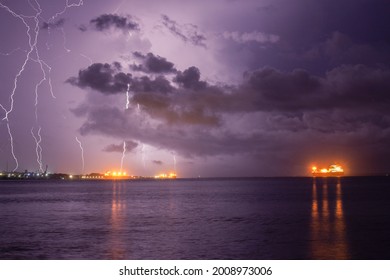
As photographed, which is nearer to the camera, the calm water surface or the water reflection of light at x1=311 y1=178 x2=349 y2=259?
the water reflection of light at x1=311 y1=178 x2=349 y2=259

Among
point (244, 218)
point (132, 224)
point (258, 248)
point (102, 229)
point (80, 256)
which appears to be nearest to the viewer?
point (80, 256)

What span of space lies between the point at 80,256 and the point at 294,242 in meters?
15.0

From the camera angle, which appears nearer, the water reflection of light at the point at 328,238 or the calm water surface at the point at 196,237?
the water reflection of light at the point at 328,238

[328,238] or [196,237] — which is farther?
[196,237]

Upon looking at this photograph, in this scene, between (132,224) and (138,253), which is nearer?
(138,253)

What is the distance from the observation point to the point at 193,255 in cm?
2661
